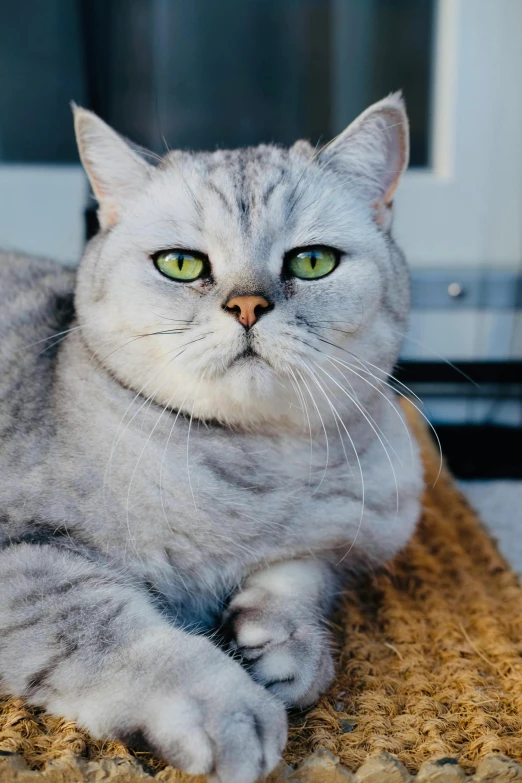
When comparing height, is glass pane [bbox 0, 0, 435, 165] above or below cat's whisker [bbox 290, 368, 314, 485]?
above

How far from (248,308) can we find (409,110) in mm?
1451

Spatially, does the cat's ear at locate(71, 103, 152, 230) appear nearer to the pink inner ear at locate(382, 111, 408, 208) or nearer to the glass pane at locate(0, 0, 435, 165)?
the pink inner ear at locate(382, 111, 408, 208)

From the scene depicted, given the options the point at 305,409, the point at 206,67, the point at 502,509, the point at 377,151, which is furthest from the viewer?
the point at 206,67

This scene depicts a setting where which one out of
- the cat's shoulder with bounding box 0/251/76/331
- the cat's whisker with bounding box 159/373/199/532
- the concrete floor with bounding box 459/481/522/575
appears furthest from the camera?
the concrete floor with bounding box 459/481/522/575

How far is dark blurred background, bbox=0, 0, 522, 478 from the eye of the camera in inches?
77.7

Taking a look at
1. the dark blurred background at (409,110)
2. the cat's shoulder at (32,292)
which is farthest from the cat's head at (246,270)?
the dark blurred background at (409,110)

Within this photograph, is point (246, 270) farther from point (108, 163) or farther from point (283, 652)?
point (283, 652)

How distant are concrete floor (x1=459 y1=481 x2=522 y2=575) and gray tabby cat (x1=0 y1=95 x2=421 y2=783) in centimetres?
47

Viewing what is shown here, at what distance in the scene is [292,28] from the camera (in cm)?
223

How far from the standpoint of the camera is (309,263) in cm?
102

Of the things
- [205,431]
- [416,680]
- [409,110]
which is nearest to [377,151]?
[205,431]

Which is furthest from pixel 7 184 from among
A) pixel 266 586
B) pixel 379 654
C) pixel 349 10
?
pixel 379 654

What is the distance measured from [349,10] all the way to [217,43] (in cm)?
42

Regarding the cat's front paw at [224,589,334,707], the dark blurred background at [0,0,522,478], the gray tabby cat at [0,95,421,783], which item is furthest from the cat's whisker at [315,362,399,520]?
the dark blurred background at [0,0,522,478]
